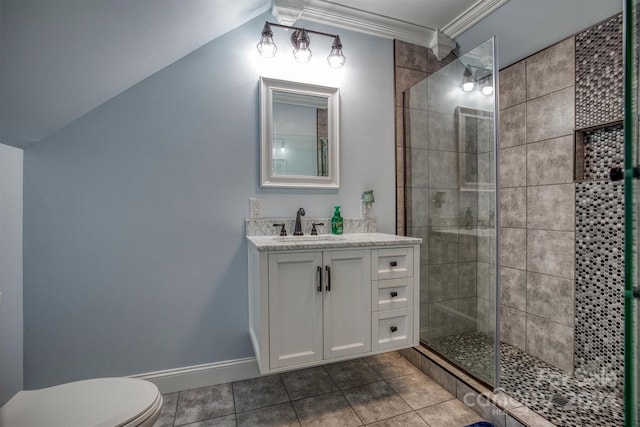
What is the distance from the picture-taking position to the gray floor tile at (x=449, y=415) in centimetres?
153

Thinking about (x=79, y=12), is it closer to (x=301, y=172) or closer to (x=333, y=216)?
(x=301, y=172)

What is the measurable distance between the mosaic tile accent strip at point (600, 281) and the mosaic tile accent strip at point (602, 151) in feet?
0.23

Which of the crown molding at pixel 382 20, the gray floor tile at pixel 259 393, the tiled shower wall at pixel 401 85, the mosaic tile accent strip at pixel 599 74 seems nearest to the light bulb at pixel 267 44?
the crown molding at pixel 382 20

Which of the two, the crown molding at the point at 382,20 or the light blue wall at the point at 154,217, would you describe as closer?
the light blue wall at the point at 154,217

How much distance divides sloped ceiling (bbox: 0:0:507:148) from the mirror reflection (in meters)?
0.56

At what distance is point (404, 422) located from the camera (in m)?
1.54

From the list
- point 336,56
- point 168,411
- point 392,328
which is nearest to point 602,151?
point 392,328

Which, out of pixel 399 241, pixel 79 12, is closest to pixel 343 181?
pixel 399 241

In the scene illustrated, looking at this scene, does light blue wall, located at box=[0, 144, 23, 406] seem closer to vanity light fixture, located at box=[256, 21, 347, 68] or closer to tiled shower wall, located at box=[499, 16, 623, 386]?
vanity light fixture, located at box=[256, 21, 347, 68]

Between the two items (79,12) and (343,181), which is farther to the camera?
(343,181)

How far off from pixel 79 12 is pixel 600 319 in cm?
276

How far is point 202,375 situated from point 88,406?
875mm

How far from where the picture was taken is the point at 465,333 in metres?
1.93

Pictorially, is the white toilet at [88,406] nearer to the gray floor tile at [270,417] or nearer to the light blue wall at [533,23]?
the gray floor tile at [270,417]
